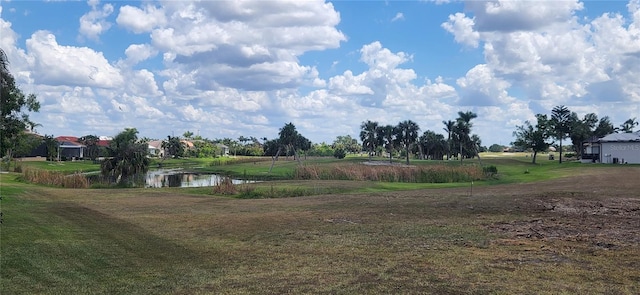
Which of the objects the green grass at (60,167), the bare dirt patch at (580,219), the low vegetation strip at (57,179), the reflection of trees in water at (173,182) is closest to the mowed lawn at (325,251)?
the bare dirt patch at (580,219)

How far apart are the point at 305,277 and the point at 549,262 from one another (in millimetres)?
6300

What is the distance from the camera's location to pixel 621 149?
83.7m

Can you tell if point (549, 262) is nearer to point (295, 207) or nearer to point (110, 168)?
point (295, 207)

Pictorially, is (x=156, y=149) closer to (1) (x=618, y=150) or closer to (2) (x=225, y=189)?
(1) (x=618, y=150)

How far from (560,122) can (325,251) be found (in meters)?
101

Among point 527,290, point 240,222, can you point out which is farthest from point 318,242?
point 527,290

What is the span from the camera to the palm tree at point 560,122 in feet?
333

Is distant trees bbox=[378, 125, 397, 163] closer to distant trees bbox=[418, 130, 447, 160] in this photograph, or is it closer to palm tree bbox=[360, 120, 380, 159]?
palm tree bbox=[360, 120, 380, 159]

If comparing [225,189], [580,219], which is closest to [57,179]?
[225,189]

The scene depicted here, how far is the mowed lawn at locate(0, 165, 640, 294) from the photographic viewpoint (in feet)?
34.9

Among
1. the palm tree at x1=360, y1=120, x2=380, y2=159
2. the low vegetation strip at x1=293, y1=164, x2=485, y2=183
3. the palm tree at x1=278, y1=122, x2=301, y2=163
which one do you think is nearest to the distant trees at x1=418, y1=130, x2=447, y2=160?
the palm tree at x1=360, y1=120, x2=380, y2=159

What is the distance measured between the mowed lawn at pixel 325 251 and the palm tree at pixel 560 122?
3319 inches

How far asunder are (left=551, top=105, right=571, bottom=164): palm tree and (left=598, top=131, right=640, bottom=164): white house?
13.9m

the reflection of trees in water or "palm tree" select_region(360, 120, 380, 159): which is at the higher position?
"palm tree" select_region(360, 120, 380, 159)
